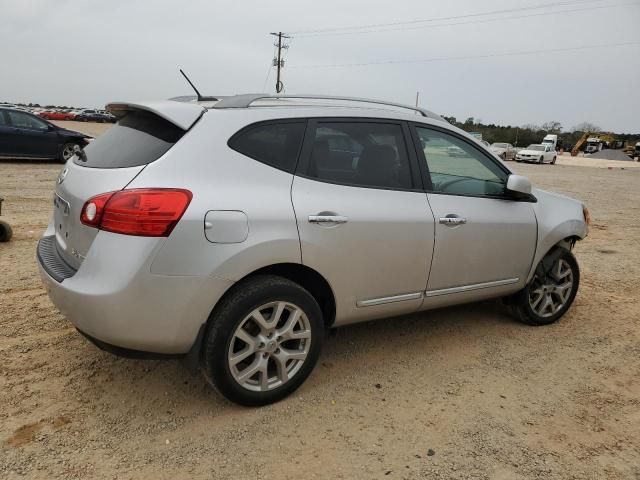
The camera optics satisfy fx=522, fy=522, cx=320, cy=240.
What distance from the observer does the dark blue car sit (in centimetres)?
1290

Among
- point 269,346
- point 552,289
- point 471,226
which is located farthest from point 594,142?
point 269,346

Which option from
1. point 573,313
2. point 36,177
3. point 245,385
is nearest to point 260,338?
point 245,385

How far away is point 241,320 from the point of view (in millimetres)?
2699

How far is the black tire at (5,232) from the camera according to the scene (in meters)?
5.84

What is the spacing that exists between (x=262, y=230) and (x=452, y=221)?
4.66 ft

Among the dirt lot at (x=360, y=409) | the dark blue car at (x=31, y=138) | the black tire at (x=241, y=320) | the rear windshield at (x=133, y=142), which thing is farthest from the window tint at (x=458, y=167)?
the dark blue car at (x=31, y=138)

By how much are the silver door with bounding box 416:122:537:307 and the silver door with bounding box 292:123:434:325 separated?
0.16 metres

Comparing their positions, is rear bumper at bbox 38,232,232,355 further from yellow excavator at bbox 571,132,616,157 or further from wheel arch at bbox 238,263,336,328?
yellow excavator at bbox 571,132,616,157

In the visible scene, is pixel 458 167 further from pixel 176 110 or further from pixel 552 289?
pixel 176 110

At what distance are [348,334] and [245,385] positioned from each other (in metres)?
1.33

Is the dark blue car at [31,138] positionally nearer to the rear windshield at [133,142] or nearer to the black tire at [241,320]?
the rear windshield at [133,142]

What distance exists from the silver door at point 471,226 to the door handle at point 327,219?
2.51 feet

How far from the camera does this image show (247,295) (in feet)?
8.79

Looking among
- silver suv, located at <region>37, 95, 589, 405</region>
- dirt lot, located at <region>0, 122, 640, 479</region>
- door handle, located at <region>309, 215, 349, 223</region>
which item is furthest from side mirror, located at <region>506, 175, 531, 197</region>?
door handle, located at <region>309, 215, 349, 223</region>
